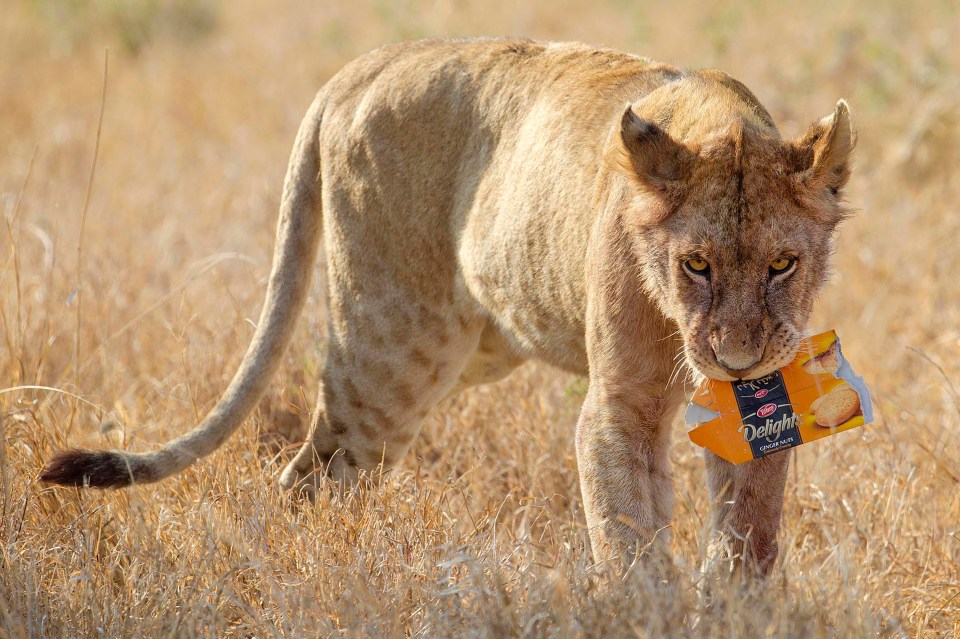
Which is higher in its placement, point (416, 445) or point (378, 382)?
point (378, 382)

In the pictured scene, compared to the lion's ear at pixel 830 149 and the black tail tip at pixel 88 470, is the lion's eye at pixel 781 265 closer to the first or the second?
the lion's ear at pixel 830 149

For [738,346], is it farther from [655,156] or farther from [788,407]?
[655,156]

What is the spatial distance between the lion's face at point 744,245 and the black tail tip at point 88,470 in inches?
63.9

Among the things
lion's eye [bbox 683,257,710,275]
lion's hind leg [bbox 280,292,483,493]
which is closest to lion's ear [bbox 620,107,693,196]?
lion's eye [bbox 683,257,710,275]

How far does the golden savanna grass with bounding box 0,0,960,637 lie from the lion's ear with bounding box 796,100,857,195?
33.5 inches

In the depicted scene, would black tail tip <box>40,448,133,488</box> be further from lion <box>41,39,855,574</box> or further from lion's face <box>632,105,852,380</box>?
lion's face <box>632,105,852,380</box>

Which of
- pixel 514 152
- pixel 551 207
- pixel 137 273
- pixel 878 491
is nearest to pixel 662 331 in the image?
pixel 551 207

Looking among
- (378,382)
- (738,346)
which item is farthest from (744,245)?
(378,382)

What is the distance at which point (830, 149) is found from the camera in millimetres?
2566

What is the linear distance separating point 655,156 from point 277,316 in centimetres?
160

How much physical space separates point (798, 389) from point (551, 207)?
2.97 ft

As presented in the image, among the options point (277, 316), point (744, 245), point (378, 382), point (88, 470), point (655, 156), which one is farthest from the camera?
point (277, 316)

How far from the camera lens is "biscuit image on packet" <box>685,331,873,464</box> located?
2.66 metres

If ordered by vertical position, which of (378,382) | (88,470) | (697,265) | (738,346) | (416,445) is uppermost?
(697,265)
